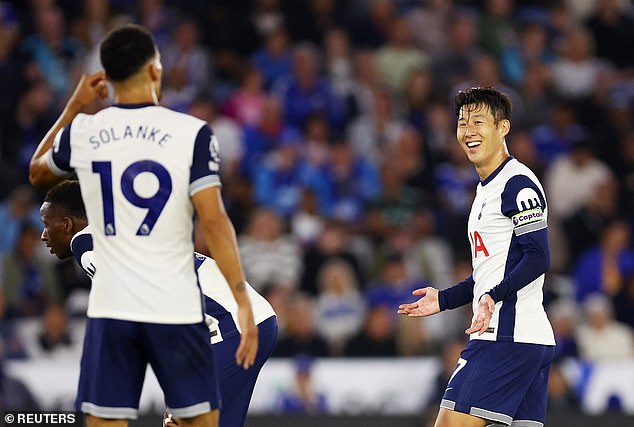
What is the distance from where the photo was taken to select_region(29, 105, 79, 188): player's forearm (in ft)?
16.5

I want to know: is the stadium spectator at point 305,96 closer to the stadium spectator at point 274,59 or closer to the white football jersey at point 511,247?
the stadium spectator at point 274,59

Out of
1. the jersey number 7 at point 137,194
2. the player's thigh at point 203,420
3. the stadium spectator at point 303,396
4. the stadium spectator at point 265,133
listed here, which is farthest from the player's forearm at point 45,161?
the stadium spectator at point 265,133

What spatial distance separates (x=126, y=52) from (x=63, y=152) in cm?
53

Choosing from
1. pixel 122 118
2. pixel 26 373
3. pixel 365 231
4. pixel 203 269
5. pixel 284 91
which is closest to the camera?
pixel 122 118

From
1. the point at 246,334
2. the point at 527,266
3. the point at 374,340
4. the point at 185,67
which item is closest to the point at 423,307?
the point at 527,266

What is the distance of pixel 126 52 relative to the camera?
488 centimetres

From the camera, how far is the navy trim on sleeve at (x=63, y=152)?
4.94 meters

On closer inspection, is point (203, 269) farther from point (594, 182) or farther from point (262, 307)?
point (594, 182)

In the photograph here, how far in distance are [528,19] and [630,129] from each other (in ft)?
8.28

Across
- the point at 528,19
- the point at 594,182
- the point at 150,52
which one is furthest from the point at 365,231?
the point at 150,52

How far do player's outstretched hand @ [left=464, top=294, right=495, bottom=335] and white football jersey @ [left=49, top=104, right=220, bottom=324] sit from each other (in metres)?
1.54

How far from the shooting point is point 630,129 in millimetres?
14031

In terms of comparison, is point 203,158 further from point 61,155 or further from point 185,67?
point 185,67

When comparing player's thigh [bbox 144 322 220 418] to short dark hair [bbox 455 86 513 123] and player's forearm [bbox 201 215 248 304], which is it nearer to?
player's forearm [bbox 201 215 248 304]
